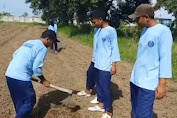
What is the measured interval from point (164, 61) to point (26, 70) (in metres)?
1.93

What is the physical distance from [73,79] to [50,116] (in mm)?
2925

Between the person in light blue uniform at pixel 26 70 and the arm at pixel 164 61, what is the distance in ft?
5.42

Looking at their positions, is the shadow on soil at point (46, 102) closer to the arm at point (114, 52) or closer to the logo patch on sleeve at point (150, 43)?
the arm at point (114, 52)

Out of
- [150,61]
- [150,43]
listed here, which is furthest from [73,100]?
[150,43]

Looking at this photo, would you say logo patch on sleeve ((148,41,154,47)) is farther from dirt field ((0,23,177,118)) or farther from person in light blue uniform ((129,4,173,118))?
dirt field ((0,23,177,118))

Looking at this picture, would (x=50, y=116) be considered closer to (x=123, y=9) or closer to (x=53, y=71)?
(x=53, y=71)

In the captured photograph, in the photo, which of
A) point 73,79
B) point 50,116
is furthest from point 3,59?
point 50,116

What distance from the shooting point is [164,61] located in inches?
149

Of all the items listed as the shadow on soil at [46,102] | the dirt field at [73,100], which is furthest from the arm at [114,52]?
the shadow on soil at [46,102]

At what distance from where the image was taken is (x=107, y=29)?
5340mm

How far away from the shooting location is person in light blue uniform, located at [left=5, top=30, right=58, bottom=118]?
4591 millimetres

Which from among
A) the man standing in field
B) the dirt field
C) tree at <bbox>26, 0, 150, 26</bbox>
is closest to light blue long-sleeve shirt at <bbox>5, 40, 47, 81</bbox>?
the man standing in field

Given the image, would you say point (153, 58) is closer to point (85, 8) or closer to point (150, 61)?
point (150, 61)

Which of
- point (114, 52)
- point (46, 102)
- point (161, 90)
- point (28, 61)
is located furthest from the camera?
point (46, 102)
